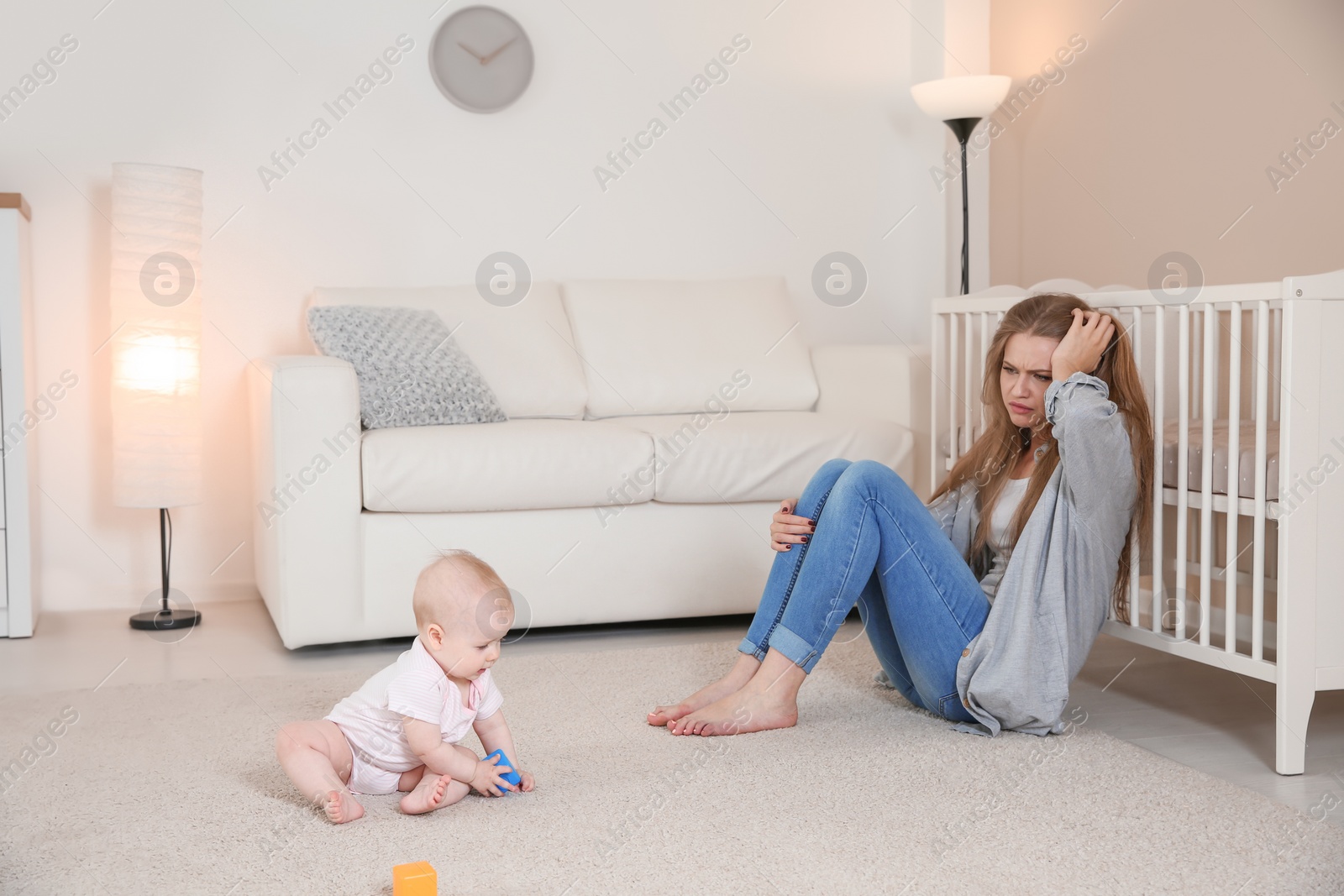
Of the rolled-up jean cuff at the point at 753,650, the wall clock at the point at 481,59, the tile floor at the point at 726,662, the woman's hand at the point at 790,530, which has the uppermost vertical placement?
the wall clock at the point at 481,59

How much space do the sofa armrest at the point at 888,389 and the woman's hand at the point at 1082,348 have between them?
1.11 metres

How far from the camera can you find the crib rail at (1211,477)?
1.76 meters

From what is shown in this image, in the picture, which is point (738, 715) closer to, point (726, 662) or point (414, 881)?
point (726, 662)

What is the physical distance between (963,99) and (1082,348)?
5.82ft

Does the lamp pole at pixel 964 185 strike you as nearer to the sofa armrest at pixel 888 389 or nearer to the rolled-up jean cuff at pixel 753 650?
the sofa armrest at pixel 888 389

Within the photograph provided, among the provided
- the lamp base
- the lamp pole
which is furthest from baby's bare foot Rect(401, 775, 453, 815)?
the lamp pole

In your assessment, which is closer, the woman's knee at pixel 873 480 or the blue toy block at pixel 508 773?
the blue toy block at pixel 508 773

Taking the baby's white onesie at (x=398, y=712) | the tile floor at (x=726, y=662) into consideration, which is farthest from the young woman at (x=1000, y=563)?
the baby's white onesie at (x=398, y=712)

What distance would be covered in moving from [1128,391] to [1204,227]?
4.17ft

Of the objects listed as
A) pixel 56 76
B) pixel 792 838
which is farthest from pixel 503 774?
pixel 56 76

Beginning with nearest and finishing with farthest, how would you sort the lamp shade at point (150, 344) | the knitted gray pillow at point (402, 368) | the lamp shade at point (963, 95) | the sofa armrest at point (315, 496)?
1. the sofa armrest at point (315, 496)
2. the knitted gray pillow at point (402, 368)
3. the lamp shade at point (150, 344)
4. the lamp shade at point (963, 95)

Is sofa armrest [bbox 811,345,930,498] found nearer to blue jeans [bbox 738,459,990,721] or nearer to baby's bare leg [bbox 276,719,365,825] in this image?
blue jeans [bbox 738,459,990,721]

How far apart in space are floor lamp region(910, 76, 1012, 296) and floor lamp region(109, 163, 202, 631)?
1992 millimetres

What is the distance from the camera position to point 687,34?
367 centimetres
